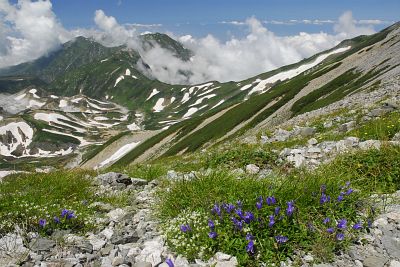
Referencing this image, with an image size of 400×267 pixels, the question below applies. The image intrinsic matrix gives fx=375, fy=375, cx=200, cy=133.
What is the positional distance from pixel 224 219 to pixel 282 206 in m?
1.04

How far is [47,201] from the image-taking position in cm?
A: 868

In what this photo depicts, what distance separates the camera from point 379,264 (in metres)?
5.68

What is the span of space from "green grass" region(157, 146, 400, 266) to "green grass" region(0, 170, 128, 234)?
6.04 ft

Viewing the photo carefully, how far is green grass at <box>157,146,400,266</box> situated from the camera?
19.8ft

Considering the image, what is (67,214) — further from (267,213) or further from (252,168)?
(252,168)

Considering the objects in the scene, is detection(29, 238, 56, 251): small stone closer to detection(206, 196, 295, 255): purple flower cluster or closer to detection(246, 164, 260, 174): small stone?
detection(206, 196, 295, 255): purple flower cluster

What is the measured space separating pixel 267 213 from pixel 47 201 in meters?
5.20

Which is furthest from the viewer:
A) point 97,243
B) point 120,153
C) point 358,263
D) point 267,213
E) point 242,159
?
point 120,153

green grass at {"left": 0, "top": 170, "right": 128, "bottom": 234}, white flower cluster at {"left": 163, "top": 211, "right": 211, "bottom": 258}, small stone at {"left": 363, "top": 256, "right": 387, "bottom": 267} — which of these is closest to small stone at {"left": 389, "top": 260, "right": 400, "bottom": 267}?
small stone at {"left": 363, "top": 256, "right": 387, "bottom": 267}

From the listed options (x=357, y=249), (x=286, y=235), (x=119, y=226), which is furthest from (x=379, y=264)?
(x=119, y=226)

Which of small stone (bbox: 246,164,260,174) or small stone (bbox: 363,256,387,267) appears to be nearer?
small stone (bbox: 363,256,387,267)

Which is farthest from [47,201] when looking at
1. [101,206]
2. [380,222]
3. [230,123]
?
[230,123]

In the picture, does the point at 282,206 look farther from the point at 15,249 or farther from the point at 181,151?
the point at 181,151

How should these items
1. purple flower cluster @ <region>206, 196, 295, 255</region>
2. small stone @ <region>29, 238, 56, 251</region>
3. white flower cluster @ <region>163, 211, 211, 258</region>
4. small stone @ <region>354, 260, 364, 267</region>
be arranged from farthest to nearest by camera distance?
small stone @ <region>29, 238, 56, 251</region> → white flower cluster @ <region>163, 211, 211, 258</region> → purple flower cluster @ <region>206, 196, 295, 255</region> → small stone @ <region>354, 260, 364, 267</region>
